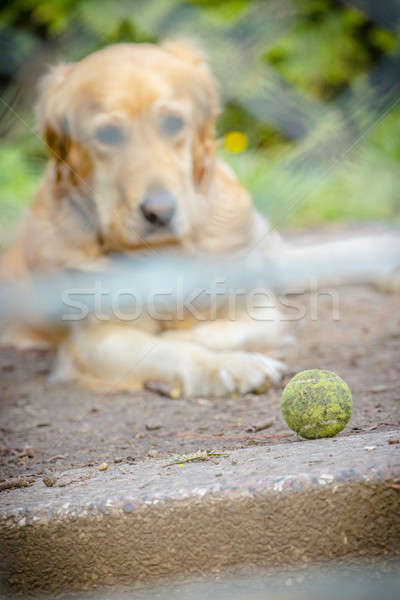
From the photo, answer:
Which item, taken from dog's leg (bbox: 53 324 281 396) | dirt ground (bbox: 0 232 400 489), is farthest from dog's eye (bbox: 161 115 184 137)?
dirt ground (bbox: 0 232 400 489)

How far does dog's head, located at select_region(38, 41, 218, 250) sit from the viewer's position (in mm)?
2008

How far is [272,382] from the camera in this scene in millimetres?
2068

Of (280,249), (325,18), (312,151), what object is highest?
(325,18)

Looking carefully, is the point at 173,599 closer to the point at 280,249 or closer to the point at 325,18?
the point at 325,18

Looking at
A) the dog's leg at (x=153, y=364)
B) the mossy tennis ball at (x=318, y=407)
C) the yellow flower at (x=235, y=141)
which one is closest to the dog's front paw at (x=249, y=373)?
the dog's leg at (x=153, y=364)

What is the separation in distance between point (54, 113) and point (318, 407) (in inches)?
52.4

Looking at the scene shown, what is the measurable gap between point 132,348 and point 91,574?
47.0 inches

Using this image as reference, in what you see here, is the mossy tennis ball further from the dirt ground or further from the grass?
the grass

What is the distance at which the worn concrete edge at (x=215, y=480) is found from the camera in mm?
1173

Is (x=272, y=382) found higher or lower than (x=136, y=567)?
lower

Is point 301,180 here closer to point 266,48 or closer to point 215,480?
point 215,480

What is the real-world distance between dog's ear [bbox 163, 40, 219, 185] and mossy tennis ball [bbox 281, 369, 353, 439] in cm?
96

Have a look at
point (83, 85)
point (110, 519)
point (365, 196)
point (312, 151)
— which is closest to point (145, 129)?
point (83, 85)

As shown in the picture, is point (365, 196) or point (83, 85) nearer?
point (83, 85)
